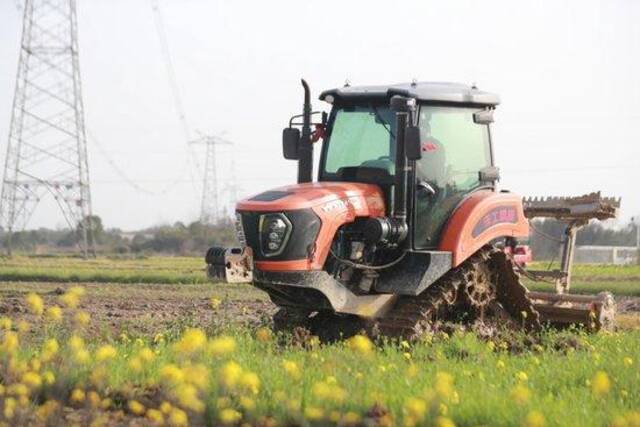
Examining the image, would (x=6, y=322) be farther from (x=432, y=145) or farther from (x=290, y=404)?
(x=432, y=145)

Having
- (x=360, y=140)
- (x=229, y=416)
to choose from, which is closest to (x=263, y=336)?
(x=360, y=140)

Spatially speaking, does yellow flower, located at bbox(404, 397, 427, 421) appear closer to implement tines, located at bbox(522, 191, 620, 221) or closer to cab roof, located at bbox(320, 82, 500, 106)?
cab roof, located at bbox(320, 82, 500, 106)

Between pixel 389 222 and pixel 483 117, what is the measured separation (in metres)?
1.88

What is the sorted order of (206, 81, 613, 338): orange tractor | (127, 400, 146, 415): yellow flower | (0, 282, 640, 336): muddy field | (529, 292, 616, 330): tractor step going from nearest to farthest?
(127, 400, 146, 415): yellow flower → (206, 81, 613, 338): orange tractor → (529, 292, 616, 330): tractor step → (0, 282, 640, 336): muddy field

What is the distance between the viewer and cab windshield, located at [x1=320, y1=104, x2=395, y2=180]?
1000cm

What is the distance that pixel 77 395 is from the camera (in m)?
5.74

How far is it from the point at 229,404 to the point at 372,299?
4.00 meters

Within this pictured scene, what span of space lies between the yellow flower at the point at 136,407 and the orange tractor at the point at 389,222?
10.2 feet

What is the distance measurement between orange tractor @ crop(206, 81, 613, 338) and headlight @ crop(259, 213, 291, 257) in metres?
0.01

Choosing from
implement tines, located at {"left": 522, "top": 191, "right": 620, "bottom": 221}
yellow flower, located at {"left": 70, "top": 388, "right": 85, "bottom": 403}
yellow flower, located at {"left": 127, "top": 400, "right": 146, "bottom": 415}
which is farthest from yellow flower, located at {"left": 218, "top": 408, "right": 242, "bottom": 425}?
implement tines, located at {"left": 522, "top": 191, "right": 620, "bottom": 221}

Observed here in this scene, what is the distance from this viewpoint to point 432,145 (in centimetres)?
1012

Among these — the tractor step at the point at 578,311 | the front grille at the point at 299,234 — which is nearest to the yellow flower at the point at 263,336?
the front grille at the point at 299,234

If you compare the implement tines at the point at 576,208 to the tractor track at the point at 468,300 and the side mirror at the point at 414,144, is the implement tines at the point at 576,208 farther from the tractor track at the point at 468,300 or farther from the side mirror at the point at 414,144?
the side mirror at the point at 414,144

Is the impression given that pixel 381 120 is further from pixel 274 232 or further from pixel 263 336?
pixel 263 336
